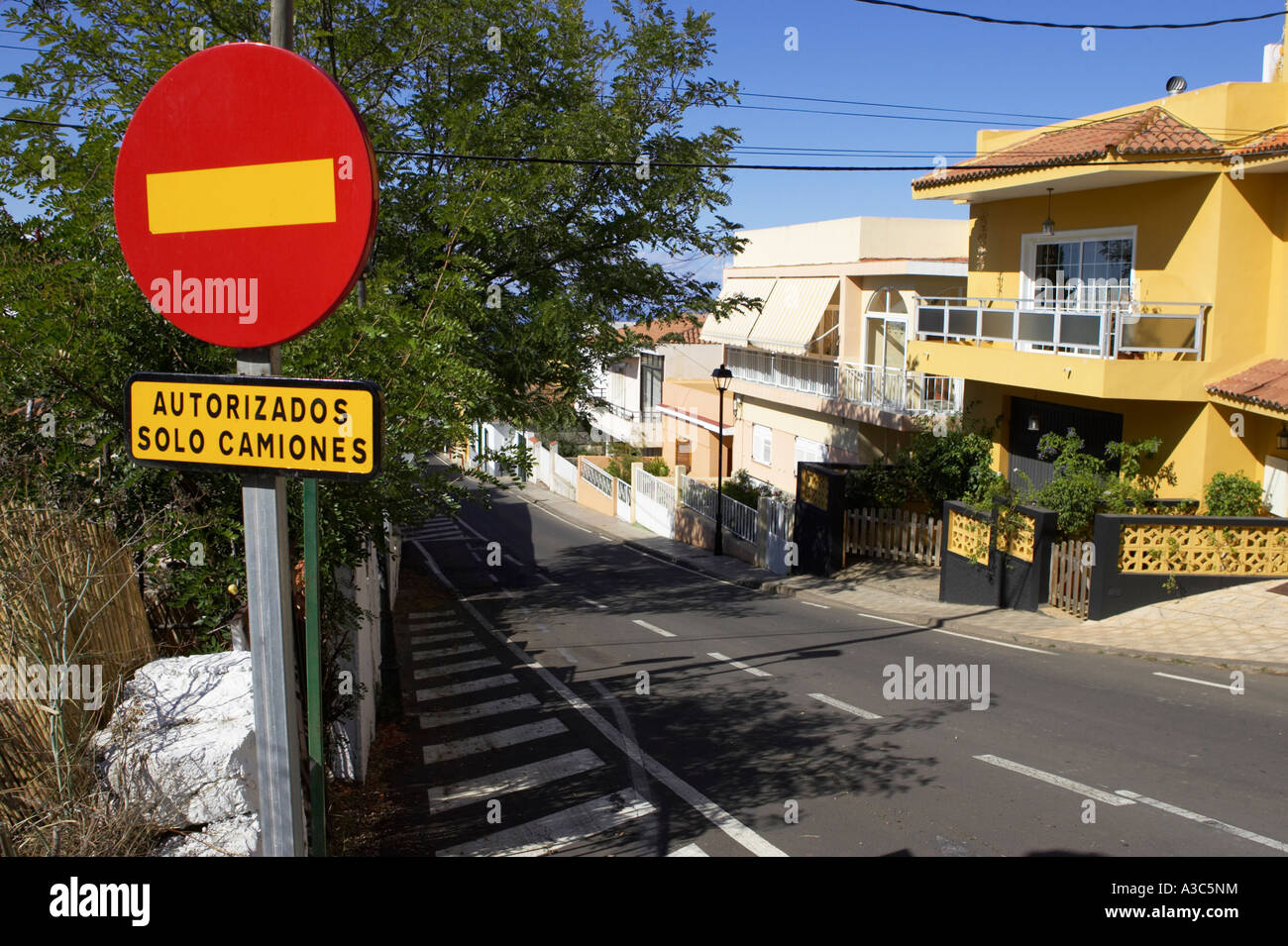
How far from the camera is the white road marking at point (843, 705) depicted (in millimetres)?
10422

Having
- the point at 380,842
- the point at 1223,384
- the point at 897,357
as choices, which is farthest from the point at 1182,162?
the point at 380,842

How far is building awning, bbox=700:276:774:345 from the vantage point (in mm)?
33094

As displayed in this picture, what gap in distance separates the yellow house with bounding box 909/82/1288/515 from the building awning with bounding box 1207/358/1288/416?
0.03m

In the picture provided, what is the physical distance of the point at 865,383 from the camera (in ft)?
88.1

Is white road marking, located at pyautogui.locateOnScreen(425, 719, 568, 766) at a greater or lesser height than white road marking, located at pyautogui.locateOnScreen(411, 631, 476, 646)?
greater

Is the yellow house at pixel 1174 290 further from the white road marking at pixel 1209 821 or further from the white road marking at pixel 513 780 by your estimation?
the white road marking at pixel 513 780

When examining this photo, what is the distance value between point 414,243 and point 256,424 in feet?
42.4

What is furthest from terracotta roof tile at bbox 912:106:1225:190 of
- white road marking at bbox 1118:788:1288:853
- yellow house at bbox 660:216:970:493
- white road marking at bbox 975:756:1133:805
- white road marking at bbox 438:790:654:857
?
white road marking at bbox 438:790:654:857

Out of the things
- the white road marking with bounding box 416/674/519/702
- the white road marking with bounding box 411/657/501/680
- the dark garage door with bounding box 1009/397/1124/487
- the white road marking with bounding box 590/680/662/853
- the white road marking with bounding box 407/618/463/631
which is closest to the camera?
the white road marking with bounding box 590/680/662/853

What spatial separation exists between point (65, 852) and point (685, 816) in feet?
15.3

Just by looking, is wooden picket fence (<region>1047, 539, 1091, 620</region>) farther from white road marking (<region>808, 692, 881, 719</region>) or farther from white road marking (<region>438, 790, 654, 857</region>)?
white road marking (<region>438, 790, 654, 857</region>)

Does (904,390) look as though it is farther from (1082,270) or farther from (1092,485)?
(1092,485)

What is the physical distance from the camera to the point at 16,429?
6098 millimetres

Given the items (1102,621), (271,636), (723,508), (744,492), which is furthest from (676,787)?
(744,492)
